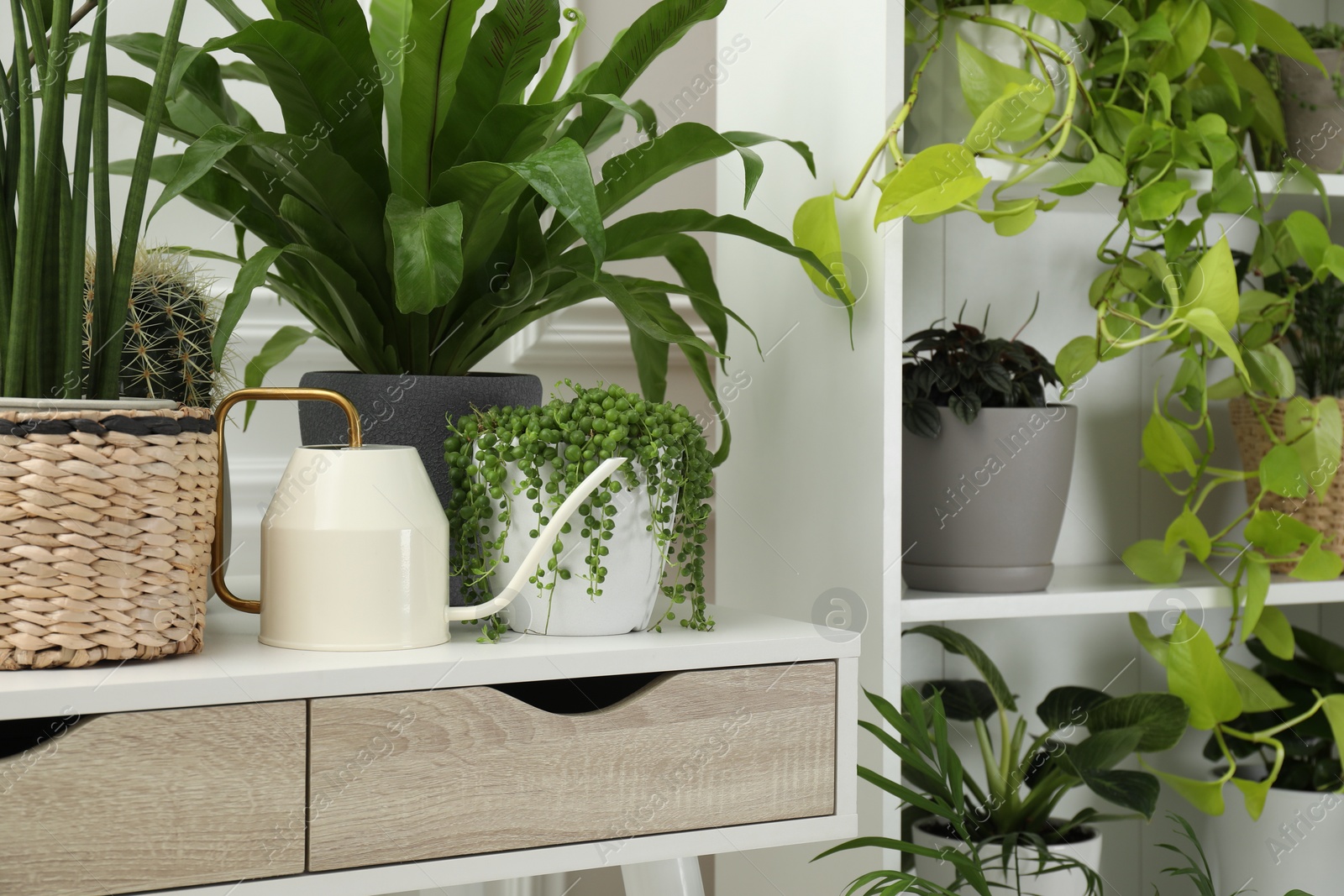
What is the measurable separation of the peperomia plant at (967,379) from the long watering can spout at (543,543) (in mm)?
420

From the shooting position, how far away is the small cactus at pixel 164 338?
720 millimetres

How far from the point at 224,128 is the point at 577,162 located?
23cm

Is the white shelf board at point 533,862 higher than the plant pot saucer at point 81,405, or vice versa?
the plant pot saucer at point 81,405

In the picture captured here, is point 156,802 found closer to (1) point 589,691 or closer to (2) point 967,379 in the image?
(1) point 589,691

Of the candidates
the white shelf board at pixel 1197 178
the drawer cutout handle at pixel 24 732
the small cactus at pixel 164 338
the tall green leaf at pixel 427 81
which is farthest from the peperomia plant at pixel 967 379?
the drawer cutout handle at pixel 24 732

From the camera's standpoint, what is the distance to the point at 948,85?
999mm

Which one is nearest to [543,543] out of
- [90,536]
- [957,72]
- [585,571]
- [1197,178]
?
[585,571]

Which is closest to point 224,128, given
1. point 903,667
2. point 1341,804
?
point 903,667

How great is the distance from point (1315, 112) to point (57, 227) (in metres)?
1.23

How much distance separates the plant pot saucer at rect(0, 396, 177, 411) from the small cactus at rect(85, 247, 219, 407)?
86mm

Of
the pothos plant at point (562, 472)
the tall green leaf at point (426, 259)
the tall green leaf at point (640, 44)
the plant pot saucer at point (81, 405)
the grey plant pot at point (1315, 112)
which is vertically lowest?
the pothos plant at point (562, 472)

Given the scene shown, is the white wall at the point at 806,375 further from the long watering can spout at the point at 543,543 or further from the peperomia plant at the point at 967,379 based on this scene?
the long watering can spout at the point at 543,543

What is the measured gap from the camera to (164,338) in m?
0.73

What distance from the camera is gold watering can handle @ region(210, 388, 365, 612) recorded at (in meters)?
0.70
